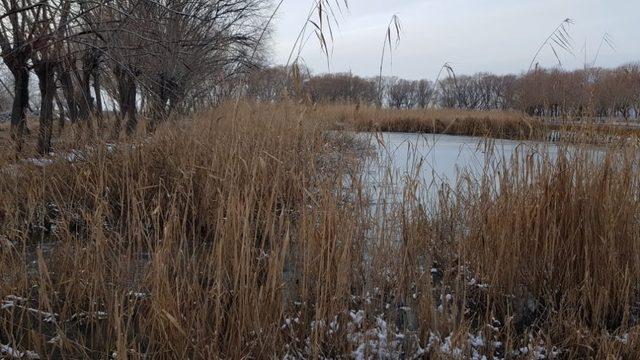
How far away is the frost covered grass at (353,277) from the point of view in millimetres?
1912

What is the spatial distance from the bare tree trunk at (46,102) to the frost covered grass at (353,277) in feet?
13.2

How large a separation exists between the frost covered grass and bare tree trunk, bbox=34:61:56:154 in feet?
13.2

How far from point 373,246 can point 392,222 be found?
0.24 meters

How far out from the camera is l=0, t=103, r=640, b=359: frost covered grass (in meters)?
1.91

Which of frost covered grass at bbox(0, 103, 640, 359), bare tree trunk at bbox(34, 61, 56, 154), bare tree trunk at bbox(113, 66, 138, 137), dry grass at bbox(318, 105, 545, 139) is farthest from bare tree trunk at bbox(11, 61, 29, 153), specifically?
frost covered grass at bbox(0, 103, 640, 359)

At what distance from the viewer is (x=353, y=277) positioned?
239 centimetres

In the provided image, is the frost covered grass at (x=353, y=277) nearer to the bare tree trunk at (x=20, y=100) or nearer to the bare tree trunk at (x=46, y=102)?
the bare tree trunk at (x=46, y=102)

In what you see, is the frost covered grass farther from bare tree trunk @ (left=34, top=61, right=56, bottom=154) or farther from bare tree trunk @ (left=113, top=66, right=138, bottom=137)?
bare tree trunk @ (left=34, top=61, right=56, bottom=154)

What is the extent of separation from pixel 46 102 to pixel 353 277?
6.25m

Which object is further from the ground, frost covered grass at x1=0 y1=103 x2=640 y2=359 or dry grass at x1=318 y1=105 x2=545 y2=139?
dry grass at x1=318 y1=105 x2=545 y2=139

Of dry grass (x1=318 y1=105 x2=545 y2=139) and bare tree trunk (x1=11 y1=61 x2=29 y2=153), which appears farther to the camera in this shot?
bare tree trunk (x1=11 y1=61 x2=29 y2=153)

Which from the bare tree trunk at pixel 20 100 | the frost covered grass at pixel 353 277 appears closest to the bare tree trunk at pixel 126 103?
the bare tree trunk at pixel 20 100

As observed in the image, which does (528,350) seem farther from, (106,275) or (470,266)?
(106,275)

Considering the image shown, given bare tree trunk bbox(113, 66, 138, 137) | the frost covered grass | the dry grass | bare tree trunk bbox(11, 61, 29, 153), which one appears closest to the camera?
the frost covered grass
